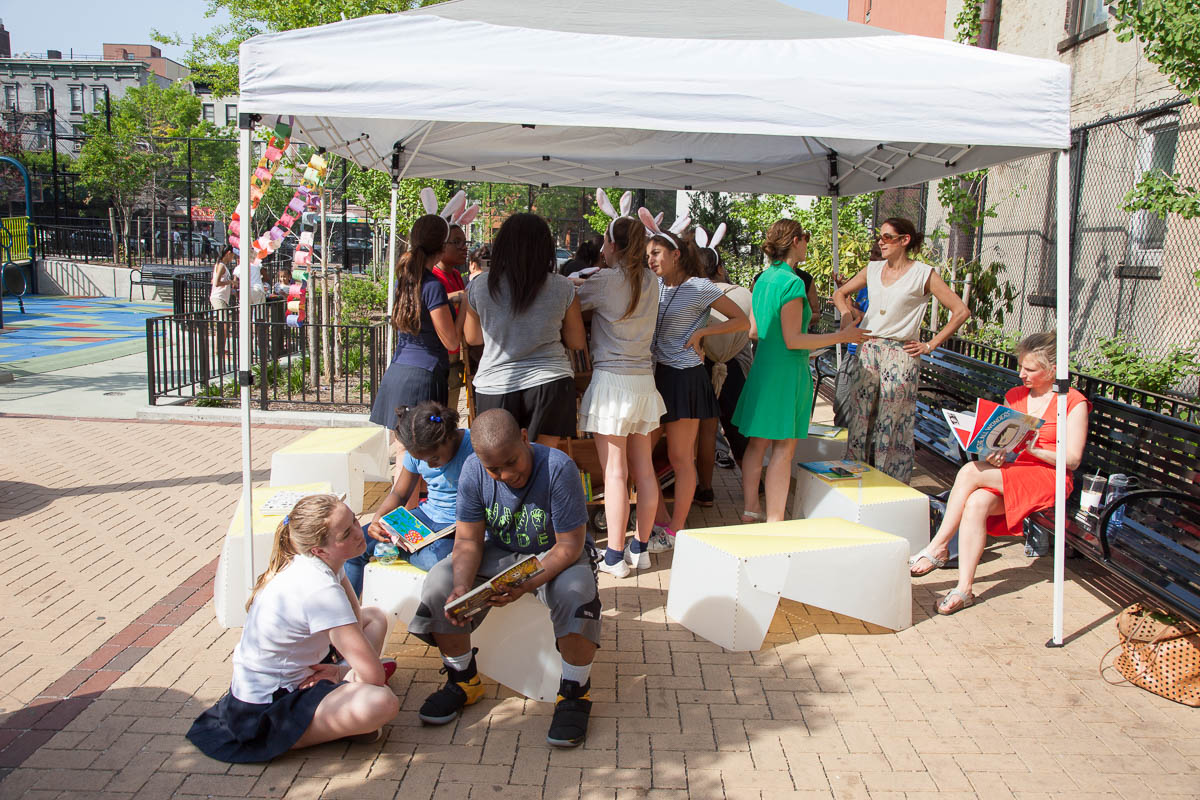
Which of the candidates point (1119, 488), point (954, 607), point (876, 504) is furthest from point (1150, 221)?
point (954, 607)

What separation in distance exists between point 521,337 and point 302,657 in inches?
73.8

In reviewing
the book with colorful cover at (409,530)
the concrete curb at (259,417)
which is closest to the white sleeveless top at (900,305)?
the book with colorful cover at (409,530)

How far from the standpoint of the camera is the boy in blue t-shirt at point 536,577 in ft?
10.5

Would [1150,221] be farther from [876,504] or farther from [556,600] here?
[556,600]

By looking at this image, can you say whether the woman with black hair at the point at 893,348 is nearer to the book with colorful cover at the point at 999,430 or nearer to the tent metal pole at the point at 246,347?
the book with colorful cover at the point at 999,430

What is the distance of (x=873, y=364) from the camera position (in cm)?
550

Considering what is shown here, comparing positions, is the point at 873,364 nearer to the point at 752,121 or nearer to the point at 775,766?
the point at 752,121

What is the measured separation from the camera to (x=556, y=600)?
323 centimetres

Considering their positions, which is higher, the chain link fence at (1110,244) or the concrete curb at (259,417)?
the chain link fence at (1110,244)

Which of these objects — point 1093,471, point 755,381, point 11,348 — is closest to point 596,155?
point 755,381

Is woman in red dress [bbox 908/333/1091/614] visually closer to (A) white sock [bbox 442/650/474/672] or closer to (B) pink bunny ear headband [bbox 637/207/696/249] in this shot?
(B) pink bunny ear headband [bbox 637/207/696/249]

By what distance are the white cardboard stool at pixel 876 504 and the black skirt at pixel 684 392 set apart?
0.83m

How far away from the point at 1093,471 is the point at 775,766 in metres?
2.91

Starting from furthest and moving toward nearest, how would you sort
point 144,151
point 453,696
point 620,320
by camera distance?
point 144,151 < point 620,320 < point 453,696
